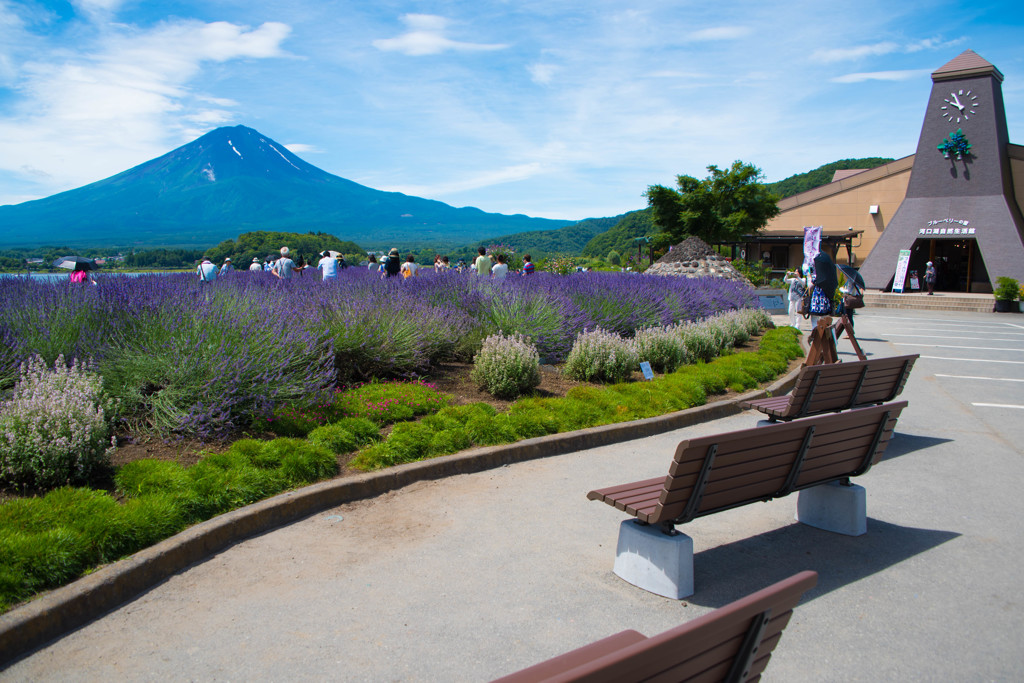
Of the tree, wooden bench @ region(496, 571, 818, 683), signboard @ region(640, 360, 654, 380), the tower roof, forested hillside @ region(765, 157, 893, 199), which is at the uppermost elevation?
forested hillside @ region(765, 157, 893, 199)

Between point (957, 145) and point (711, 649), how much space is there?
40.8 meters

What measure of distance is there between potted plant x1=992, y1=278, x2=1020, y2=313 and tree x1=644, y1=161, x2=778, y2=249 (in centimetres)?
2816

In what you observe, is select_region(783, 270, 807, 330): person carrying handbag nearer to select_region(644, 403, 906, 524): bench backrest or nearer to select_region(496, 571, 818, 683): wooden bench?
select_region(644, 403, 906, 524): bench backrest

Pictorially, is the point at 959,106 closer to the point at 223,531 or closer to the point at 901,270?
the point at 901,270

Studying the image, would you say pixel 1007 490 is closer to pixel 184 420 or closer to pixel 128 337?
pixel 184 420

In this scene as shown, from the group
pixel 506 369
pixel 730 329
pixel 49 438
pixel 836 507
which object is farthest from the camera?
pixel 730 329

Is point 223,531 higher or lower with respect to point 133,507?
lower

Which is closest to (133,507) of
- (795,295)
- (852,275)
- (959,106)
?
(852,275)

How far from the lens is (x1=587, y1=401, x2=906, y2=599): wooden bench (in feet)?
10.9

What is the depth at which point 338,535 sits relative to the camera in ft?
13.5

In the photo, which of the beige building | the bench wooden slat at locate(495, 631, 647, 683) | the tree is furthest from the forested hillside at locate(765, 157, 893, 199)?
the bench wooden slat at locate(495, 631, 647, 683)

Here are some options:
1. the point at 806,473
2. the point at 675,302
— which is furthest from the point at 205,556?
the point at 675,302

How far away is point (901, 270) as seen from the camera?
1372 inches

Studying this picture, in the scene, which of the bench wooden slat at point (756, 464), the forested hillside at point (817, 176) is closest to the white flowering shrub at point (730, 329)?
the bench wooden slat at point (756, 464)
